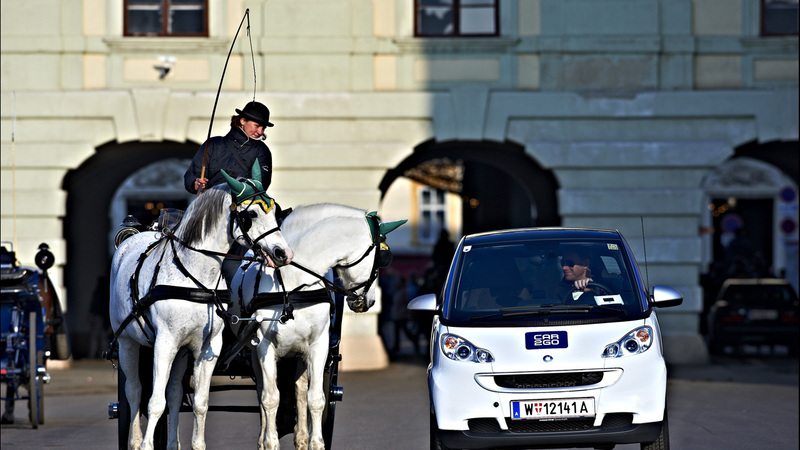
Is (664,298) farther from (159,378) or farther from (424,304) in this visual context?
Result: (159,378)

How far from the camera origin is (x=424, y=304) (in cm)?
903

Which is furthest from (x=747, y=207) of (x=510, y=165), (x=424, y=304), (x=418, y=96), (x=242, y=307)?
(x=242, y=307)

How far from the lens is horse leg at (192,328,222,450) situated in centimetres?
830

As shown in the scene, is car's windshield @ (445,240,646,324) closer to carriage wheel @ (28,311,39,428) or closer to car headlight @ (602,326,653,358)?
car headlight @ (602,326,653,358)

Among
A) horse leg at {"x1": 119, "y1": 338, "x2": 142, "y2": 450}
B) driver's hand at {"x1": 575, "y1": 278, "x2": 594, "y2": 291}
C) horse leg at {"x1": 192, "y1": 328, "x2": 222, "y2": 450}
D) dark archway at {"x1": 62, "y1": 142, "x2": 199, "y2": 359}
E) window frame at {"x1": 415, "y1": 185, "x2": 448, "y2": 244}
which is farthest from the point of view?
window frame at {"x1": 415, "y1": 185, "x2": 448, "y2": 244}

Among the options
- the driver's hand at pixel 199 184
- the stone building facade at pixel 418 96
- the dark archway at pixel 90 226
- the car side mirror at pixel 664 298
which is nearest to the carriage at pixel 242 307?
the driver's hand at pixel 199 184

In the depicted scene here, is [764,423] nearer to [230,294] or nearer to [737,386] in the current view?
[737,386]

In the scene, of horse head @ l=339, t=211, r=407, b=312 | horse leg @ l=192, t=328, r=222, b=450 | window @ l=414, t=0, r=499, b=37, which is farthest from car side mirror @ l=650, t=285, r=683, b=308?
window @ l=414, t=0, r=499, b=37

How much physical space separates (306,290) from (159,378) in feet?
3.87

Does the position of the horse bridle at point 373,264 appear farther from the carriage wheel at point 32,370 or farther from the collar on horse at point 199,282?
the carriage wheel at point 32,370

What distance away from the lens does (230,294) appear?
8445mm

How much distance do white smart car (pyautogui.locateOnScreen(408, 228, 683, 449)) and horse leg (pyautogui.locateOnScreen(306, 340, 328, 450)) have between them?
2.37 feet

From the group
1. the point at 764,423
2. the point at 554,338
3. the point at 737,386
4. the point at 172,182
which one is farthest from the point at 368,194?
the point at 172,182

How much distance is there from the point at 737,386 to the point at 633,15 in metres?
5.91
